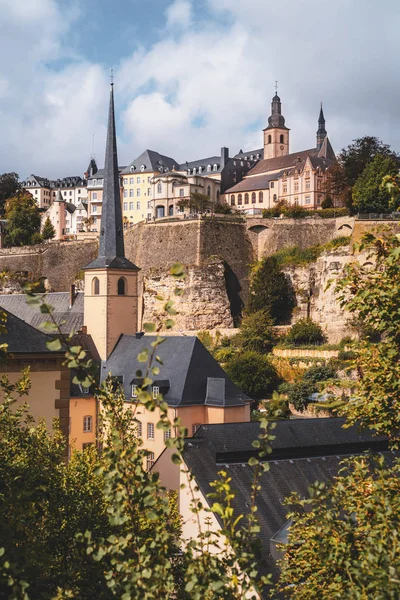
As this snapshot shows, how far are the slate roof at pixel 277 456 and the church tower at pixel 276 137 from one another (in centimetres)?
7922

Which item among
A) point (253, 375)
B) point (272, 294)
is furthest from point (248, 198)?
point (253, 375)

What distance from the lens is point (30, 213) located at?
85.8 meters

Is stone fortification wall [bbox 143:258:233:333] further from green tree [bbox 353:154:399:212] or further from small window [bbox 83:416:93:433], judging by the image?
small window [bbox 83:416:93:433]

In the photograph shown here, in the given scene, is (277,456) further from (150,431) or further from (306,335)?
(306,335)

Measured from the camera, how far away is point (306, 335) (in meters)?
46.2

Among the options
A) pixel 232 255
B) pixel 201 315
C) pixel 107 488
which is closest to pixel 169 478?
pixel 107 488

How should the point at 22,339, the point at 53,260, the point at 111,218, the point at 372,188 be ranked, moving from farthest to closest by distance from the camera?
the point at 53,260 < the point at 372,188 < the point at 111,218 < the point at 22,339

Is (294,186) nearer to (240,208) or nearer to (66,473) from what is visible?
(240,208)

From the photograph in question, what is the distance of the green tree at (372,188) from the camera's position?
5169cm

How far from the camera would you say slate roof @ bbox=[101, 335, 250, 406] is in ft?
98.8

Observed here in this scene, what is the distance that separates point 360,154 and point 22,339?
159ft

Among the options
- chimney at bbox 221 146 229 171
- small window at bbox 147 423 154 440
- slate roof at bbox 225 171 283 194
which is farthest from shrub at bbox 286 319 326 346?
chimney at bbox 221 146 229 171

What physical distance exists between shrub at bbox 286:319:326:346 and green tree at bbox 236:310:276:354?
51.0 inches

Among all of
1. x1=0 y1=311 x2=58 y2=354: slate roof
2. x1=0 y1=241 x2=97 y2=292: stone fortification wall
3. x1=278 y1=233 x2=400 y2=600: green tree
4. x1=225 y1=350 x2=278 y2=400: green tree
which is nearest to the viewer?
x1=278 y1=233 x2=400 y2=600: green tree
